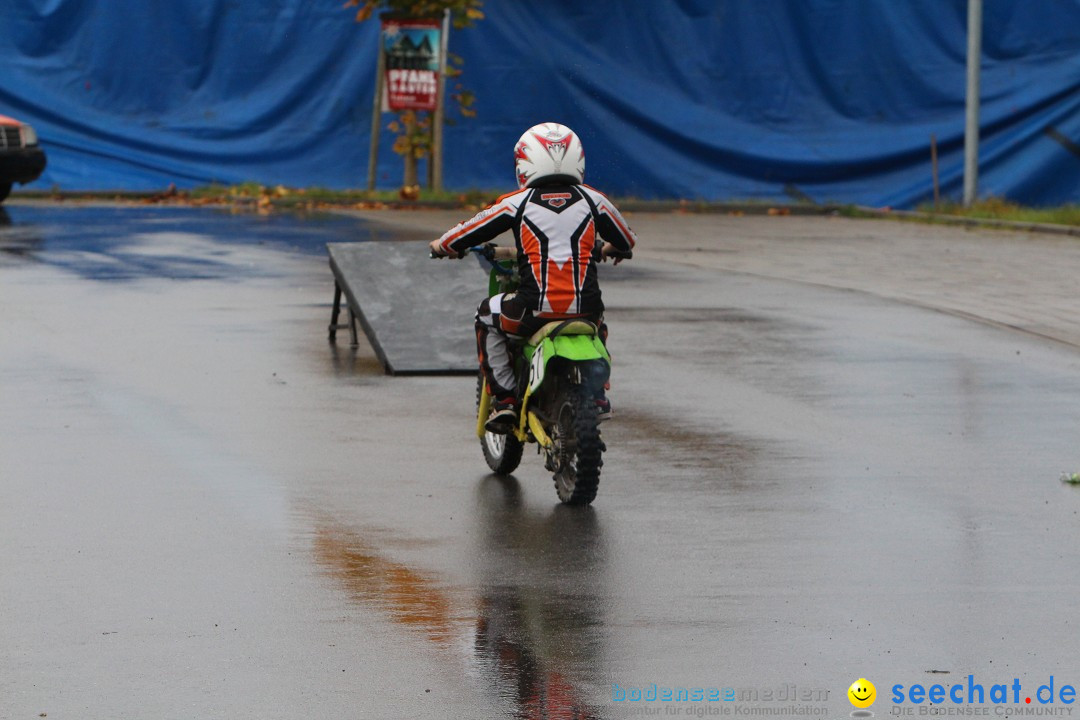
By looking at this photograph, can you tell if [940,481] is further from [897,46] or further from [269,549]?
[897,46]

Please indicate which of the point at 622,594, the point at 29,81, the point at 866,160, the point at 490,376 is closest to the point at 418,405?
the point at 490,376

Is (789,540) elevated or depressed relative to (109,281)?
elevated

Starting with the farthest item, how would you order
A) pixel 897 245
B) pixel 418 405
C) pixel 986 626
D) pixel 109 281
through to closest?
pixel 897 245 < pixel 109 281 < pixel 418 405 < pixel 986 626

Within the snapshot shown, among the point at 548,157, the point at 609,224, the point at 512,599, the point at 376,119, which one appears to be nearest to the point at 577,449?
the point at 609,224

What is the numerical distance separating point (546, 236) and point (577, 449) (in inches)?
39.9

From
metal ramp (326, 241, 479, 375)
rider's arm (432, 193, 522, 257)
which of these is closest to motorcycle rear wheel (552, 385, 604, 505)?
rider's arm (432, 193, 522, 257)

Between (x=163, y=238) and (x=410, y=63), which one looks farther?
(x=410, y=63)

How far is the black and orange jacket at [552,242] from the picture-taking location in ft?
29.2

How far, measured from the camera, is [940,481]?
30.1ft

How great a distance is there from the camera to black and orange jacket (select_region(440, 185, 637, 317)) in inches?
350

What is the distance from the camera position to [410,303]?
45.0ft

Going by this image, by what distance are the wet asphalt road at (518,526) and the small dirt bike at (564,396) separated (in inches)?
6.8

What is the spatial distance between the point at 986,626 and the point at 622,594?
1.25 m

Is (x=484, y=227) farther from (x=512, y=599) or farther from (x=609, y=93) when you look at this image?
(x=609, y=93)
